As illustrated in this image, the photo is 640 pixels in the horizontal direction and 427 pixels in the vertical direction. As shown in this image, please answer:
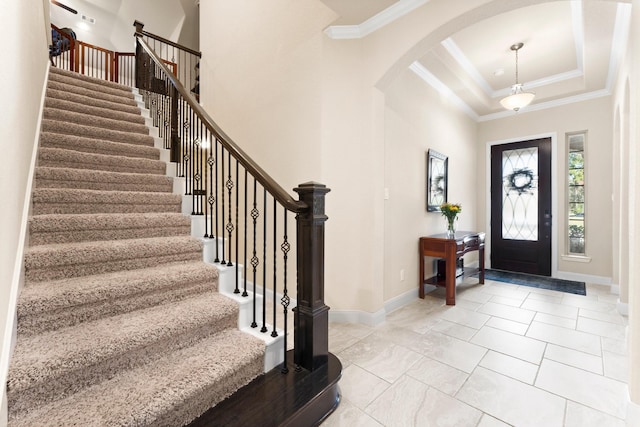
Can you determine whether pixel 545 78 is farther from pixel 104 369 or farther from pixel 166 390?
pixel 104 369

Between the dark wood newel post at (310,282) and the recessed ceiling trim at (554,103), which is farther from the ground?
the recessed ceiling trim at (554,103)

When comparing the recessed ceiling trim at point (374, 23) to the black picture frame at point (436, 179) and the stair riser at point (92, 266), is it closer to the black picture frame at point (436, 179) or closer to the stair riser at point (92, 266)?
the black picture frame at point (436, 179)

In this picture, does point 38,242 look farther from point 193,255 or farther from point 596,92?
point 596,92

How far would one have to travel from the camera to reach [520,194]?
502 centimetres

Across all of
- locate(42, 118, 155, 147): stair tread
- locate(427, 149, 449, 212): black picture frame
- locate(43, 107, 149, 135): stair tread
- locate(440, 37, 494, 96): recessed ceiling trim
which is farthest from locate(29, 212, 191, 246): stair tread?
locate(440, 37, 494, 96): recessed ceiling trim

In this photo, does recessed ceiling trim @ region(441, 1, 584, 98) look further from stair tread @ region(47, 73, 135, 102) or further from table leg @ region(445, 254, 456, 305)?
stair tread @ region(47, 73, 135, 102)

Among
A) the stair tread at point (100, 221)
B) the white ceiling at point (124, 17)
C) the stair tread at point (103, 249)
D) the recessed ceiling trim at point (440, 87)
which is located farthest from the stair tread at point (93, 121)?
the white ceiling at point (124, 17)

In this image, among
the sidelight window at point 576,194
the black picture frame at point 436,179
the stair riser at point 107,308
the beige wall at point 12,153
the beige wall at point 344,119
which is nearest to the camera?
the beige wall at point 12,153

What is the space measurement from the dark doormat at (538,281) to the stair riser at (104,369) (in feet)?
14.8

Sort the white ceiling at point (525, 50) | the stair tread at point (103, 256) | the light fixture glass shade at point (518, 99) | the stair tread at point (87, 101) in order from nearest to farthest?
the stair tread at point (103, 256) → the white ceiling at point (525, 50) → the stair tread at point (87, 101) → the light fixture glass shade at point (518, 99)

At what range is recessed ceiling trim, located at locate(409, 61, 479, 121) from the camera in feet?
11.9

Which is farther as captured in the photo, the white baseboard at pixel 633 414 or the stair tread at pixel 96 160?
the stair tread at pixel 96 160

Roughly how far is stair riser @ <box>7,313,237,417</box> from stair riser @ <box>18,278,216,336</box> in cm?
32

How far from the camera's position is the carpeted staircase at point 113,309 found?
3.90ft
